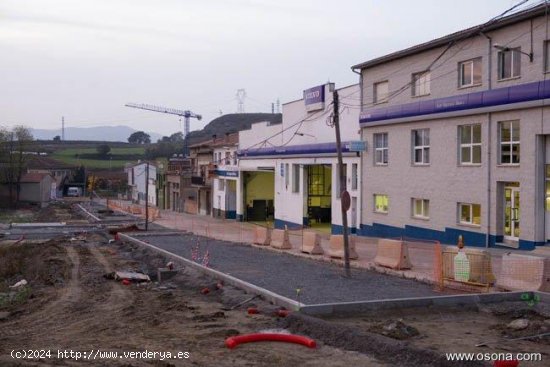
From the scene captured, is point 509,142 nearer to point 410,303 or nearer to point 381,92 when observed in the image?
point 381,92

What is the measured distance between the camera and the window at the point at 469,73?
84.9 ft

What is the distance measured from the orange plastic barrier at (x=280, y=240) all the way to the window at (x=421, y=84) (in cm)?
823

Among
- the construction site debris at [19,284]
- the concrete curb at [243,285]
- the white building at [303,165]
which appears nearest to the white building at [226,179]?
the white building at [303,165]

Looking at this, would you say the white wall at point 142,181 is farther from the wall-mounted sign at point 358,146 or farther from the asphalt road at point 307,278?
the asphalt road at point 307,278

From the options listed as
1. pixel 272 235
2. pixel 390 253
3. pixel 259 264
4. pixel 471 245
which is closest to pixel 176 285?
pixel 259 264

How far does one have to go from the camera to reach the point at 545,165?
2286cm

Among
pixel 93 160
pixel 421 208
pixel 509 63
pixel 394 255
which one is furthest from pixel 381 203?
pixel 93 160

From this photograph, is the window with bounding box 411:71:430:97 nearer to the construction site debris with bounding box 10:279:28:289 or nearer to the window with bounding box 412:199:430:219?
the window with bounding box 412:199:430:219

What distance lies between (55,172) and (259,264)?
4612 inches

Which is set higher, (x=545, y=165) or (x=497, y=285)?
(x=545, y=165)

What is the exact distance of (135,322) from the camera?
13.3m

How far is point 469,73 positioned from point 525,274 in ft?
42.2

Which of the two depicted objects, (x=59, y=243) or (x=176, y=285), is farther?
(x=59, y=243)

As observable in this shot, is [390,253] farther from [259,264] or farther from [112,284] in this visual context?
[112,284]
